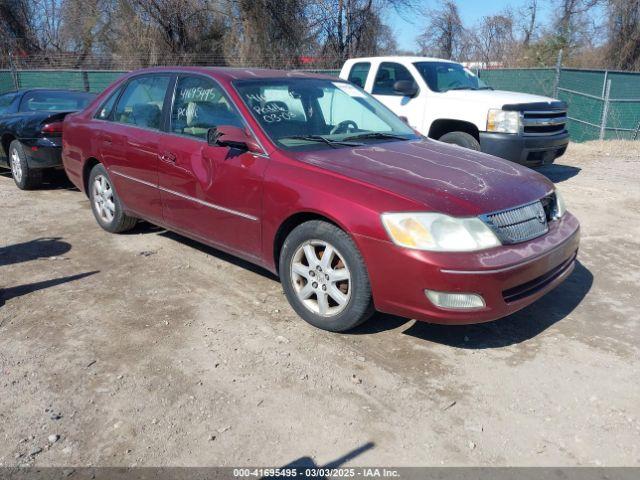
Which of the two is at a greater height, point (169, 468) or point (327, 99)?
point (327, 99)

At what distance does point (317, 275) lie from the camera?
12.0 ft

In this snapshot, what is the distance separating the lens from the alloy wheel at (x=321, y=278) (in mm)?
3555

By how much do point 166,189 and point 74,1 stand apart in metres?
25.0

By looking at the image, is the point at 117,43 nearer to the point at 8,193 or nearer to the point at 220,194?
the point at 8,193

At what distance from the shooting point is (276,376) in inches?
128

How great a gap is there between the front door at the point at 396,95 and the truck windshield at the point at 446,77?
0.24 metres

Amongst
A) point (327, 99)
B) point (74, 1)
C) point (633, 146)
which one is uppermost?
point (74, 1)

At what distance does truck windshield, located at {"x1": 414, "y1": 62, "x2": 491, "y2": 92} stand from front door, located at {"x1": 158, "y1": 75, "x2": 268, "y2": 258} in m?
4.90

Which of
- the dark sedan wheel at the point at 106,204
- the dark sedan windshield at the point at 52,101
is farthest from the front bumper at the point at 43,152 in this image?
the dark sedan wheel at the point at 106,204

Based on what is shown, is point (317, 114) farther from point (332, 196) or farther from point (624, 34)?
point (624, 34)

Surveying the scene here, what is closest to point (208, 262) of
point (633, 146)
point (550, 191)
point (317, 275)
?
point (317, 275)

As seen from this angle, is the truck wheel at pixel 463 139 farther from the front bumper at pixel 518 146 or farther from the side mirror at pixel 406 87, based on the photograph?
the side mirror at pixel 406 87

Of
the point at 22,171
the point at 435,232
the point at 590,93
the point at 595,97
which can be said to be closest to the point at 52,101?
the point at 22,171

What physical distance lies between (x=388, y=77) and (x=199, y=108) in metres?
5.10
